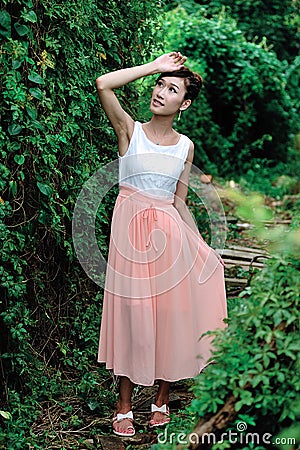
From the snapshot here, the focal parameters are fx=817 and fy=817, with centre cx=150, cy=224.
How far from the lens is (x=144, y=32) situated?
202 inches

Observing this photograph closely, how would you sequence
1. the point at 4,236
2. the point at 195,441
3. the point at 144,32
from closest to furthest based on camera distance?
the point at 195,441 < the point at 4,236 < the point at 144,32

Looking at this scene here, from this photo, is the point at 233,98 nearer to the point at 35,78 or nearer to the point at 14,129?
the point at 35,78

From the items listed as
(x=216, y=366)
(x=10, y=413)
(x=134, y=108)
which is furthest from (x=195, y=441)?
(x=134, y=108)

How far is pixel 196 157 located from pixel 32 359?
7.28 m

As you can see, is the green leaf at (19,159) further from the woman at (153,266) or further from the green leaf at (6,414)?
the green leaf at (6,414)

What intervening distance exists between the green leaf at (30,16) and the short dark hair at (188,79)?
69 centimetres

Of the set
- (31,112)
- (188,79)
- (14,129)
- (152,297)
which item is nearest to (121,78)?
(188,79)

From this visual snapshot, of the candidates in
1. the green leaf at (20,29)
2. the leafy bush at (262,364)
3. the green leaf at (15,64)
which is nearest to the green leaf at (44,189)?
the green leaf at (15,64)

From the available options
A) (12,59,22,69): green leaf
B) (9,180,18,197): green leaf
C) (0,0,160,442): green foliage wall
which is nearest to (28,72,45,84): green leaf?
(0,0,160,442): green foliage wall

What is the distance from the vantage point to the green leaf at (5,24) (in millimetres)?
3621

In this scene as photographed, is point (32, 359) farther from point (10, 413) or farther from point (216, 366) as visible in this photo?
point (216, 366)

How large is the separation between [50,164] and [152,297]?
32.4 inches

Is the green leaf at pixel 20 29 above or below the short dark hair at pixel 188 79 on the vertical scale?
above

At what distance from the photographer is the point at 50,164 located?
4.02 m
